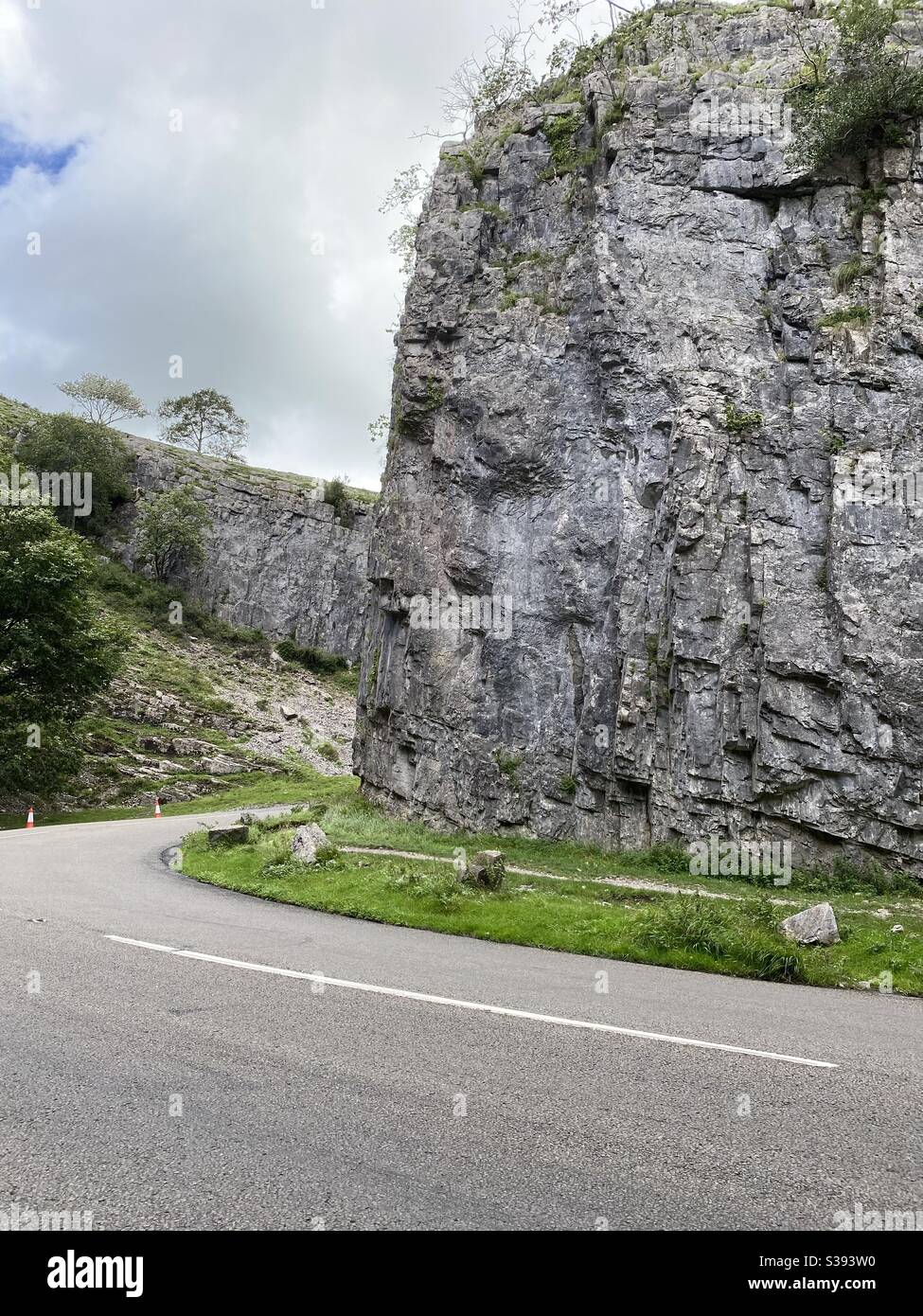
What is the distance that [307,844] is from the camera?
16.6 metres

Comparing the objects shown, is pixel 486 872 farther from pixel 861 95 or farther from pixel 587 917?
pixel 861 95

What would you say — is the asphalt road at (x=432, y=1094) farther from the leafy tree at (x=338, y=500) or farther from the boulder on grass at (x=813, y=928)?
the leafy tree at (x=338, y=500)

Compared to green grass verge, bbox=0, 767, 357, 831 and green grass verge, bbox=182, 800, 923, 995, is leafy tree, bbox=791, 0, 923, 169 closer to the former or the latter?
green grass verge, bbox=182, 800, 923, 995

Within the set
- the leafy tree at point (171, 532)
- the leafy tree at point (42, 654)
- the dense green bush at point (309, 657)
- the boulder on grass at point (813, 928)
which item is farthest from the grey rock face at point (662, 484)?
the leafy tree at point (171, 532)

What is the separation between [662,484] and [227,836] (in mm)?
14959

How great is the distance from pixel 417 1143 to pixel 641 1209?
1.32 meters

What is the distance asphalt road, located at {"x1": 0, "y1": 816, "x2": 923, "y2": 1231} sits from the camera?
4.08 m

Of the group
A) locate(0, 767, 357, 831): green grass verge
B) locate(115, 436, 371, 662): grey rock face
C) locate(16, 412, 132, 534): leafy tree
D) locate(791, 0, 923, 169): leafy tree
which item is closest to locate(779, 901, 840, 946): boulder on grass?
locate(791, 0, 923, 169): leafy tree

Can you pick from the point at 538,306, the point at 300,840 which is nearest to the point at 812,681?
the point at 300,840

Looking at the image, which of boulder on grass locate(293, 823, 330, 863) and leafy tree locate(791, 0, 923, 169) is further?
leafy tree locate(791, 0, 923, 169)

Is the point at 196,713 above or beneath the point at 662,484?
beneath

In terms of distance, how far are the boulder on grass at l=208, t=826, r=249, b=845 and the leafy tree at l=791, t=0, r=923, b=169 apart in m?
24.0

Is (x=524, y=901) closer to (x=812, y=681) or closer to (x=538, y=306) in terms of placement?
(x=812, y=681)

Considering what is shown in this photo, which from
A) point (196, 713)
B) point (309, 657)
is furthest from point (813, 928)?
point (309, 657)
